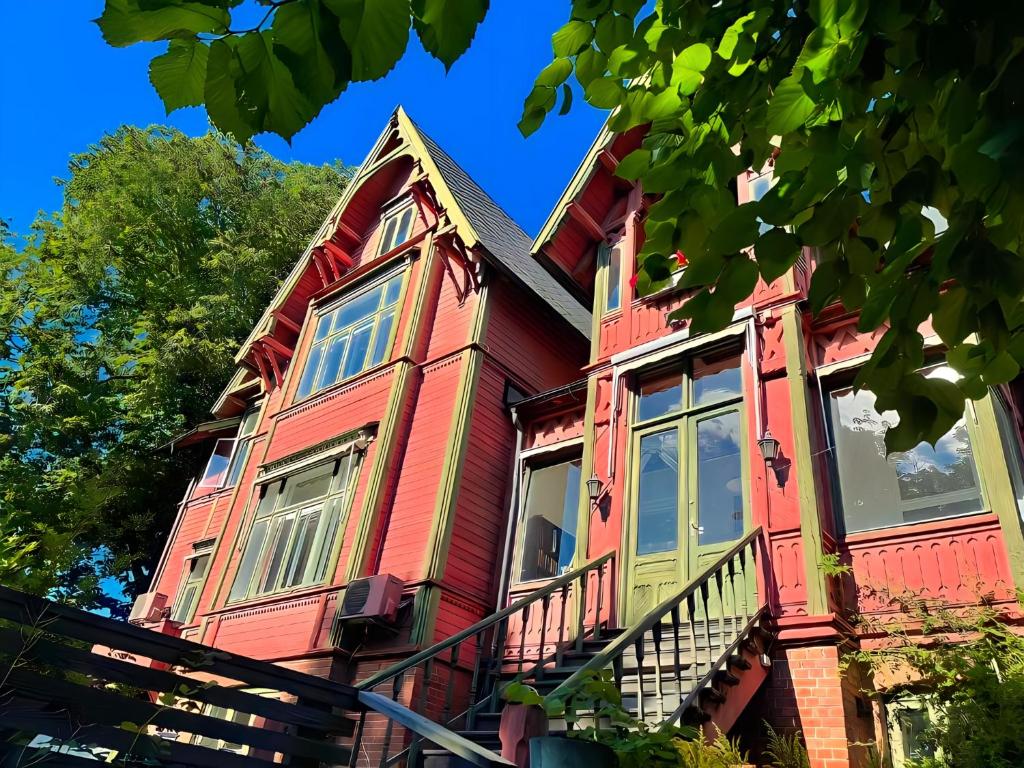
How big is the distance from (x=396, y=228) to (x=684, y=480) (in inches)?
352

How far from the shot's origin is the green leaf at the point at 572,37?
2.67m

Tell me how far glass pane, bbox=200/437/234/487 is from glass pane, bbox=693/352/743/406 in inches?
516

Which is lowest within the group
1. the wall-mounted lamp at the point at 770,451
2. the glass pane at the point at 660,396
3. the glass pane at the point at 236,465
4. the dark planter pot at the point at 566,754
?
the dark planter pot at the point at 566,754

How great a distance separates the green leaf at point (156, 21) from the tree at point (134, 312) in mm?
18187

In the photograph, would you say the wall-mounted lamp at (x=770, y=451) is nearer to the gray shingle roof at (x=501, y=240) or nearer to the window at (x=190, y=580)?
the gray shingle roof at (x=501, y=240)

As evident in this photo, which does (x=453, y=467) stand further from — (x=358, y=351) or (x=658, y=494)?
(x=358, y=351)

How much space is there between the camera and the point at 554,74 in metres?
2.71

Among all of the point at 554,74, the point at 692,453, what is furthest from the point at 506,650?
the point at 554,74

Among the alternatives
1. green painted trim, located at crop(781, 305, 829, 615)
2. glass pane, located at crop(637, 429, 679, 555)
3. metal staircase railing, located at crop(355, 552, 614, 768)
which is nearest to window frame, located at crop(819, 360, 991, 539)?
green painted trim, located at crop(781, 305, 829, 615)

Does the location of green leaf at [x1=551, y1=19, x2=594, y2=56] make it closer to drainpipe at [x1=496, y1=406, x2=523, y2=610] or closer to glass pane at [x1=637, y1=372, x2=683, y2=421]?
glass pane at [x1=637, y1=372, x2=683, y2=421]

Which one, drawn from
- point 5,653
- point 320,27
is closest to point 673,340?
point 5,653

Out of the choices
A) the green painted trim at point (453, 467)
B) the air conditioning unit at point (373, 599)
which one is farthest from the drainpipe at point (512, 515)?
the air conditioning unit at point (373, 599)

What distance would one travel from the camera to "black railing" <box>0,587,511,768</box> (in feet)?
13.8

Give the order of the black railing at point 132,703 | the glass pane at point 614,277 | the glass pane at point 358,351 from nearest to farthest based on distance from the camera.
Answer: the black railing at point 132,703
the glass pane at point 614,277
the glass pane at point 358,351
